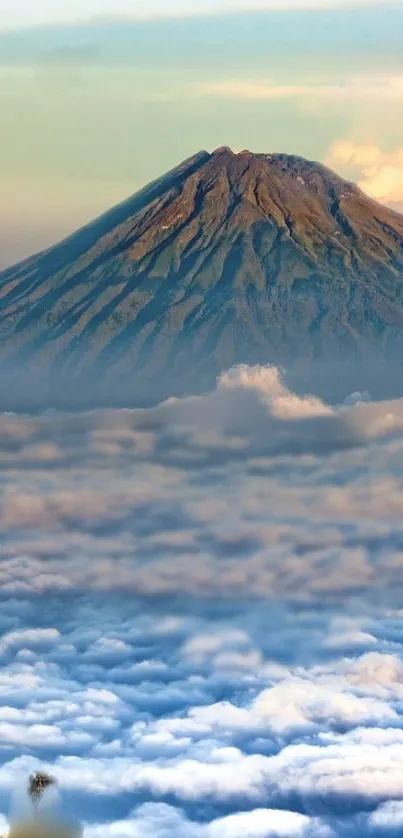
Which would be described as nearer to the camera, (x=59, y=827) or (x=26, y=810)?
(x=59, y=827)

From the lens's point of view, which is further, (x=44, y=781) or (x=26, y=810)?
(x=26, y=810)

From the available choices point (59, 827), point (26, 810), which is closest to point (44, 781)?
point (59, 827)

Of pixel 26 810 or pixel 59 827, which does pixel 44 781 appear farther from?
pixel 26 810
